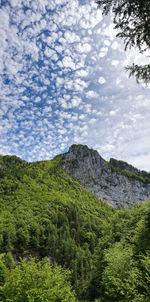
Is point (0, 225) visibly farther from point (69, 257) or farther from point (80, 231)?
point (80, 231)

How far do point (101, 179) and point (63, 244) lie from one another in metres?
85.9

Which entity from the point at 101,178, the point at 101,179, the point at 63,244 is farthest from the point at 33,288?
the point at 101,178

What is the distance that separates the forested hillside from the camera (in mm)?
11047

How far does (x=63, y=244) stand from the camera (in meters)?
54.8

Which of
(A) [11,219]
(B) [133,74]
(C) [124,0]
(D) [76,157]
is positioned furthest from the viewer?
(D) [76,157]

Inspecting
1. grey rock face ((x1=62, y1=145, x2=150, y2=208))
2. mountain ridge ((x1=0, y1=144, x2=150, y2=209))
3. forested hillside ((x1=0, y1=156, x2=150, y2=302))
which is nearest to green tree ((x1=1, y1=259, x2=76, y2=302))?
forested hillside ((x1=0, y1=156, x2=150, y2=302))

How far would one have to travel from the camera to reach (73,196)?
92812 mm

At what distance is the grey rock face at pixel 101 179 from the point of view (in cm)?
Answer: 12209

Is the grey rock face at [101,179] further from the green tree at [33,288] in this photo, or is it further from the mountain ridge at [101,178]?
the green tree at [33,288]

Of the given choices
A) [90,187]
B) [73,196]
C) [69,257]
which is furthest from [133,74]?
[90,187]

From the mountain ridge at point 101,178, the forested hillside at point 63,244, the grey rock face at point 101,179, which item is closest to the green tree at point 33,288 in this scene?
the forested hillside at point 63,244

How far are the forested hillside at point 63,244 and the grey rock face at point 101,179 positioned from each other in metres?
18.2

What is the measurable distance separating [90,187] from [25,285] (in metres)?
113

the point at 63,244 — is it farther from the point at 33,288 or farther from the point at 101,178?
the point at 101,178
